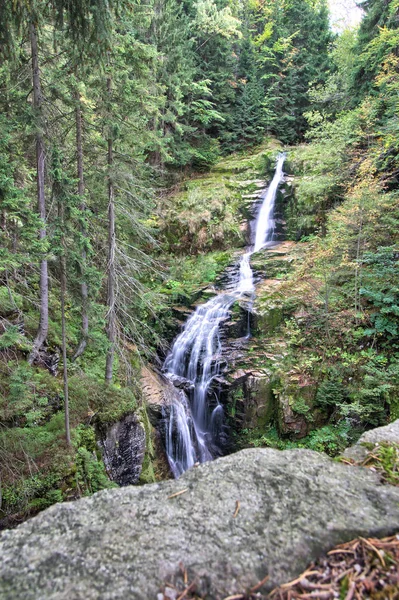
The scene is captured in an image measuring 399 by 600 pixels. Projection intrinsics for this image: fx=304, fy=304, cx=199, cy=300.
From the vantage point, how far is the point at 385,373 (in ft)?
25.1

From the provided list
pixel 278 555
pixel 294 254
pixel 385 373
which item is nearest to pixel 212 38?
pixel 294 254

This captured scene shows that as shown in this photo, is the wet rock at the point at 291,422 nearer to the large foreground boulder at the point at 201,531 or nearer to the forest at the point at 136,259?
the forest at the point at 136,259

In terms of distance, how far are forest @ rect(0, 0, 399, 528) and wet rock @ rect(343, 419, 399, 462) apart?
4530 mm

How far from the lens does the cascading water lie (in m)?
9.50

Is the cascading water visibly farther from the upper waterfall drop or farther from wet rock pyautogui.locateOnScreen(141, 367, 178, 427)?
the upper waterfall drop

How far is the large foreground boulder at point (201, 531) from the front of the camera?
1165mm

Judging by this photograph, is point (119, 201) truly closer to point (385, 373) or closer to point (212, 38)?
point (385, 373)

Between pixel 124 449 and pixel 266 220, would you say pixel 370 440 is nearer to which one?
pixel 124 449

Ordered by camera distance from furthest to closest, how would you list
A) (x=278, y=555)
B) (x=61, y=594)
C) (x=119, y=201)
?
(x=119, y=201) → (x=278, y=555) → (x=61, y=594)

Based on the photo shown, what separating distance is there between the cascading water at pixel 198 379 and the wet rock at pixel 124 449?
7.99 ft

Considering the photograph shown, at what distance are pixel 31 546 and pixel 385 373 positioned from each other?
8357mm

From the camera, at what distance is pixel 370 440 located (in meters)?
1.98

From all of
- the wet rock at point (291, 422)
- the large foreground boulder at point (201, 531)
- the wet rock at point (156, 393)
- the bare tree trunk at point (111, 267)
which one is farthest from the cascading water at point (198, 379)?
the large foreground boulder at point (201, 531)

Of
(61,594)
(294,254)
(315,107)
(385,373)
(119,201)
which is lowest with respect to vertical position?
(385,373)
